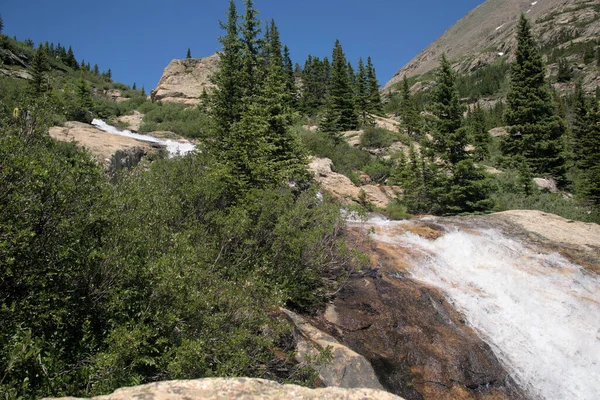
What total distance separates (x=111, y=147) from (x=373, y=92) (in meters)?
43.9

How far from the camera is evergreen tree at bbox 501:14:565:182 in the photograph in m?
27.5

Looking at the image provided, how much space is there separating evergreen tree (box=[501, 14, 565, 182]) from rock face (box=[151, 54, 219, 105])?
32.0m

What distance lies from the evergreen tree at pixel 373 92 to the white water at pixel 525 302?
36748 mm

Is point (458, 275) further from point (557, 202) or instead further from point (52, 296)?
point (557, 202)

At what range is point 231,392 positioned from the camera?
2869 millimetres

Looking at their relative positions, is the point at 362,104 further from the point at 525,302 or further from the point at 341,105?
the point at 525,302

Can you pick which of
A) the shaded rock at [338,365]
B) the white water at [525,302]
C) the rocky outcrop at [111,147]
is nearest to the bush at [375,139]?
the white water at [525,302]

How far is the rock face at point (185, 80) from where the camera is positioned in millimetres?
43531

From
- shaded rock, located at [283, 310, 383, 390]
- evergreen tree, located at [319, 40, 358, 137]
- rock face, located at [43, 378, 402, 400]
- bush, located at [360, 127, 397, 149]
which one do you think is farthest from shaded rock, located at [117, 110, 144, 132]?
rock face, located at [43, 378, 402, 400]

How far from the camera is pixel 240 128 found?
37.2ft

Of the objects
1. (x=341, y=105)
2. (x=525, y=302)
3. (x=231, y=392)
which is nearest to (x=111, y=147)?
(x=231, y=392)

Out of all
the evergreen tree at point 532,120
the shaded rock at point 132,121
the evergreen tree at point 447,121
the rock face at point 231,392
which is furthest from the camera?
A: the shaded rock at point 132,121

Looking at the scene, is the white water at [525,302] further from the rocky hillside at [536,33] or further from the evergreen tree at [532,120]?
the rocky hillside at [536,33]

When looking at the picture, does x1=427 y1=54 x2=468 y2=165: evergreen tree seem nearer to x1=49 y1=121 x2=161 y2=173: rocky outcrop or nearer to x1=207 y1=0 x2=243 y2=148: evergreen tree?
x1=207 y1=0 x2=243 y2=148: evergreen tree
